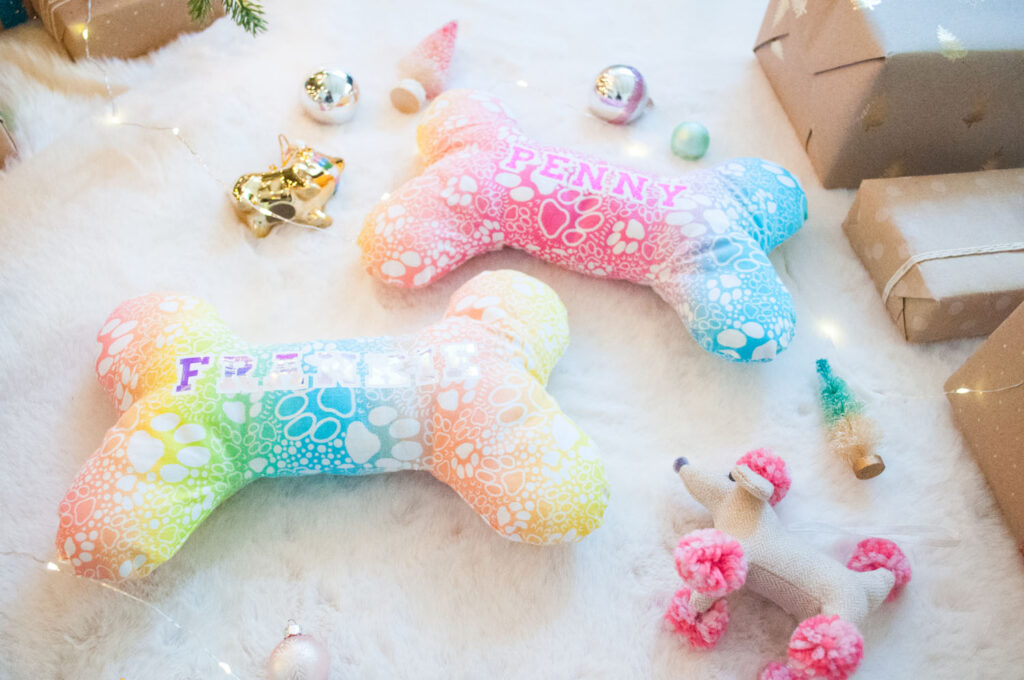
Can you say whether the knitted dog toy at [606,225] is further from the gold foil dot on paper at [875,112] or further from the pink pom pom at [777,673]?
the pink pom pom at [777,673]

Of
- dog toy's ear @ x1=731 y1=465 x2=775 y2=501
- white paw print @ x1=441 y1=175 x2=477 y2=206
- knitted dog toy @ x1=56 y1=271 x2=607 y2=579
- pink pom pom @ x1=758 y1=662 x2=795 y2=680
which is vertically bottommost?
pink pom pom @ x1=758 y1=662 x2=795 y2=680

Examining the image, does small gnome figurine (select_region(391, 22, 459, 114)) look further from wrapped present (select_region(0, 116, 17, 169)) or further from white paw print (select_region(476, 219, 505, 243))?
wrapped present (select_region(0, 116, 17, 169))

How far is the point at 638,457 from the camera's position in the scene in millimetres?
1022

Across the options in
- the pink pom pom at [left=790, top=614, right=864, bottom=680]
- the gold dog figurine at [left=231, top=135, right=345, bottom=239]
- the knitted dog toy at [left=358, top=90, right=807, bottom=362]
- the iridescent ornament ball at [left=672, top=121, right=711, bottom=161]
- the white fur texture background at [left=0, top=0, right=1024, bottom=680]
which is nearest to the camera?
the pink pom pom at [left=790, top=614, right=864, bottom=680]

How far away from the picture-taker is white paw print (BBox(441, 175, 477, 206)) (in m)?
1.10

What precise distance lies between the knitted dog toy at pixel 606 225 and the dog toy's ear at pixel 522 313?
0.09m

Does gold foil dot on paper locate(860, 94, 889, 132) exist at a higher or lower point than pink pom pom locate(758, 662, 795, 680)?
higher

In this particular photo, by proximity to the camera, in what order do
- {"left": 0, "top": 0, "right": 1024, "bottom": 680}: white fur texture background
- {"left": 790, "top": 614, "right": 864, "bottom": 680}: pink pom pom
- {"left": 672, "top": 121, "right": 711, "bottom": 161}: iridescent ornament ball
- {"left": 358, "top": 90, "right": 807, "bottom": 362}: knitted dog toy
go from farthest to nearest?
1. {"left": 672, "top": 121, "right": 711, "bottom": 161}: iridescent ornament ball
2. {"left": 358, "top": 90, "right": 807, "bottom": 362}: knitted dog toy
3. {"left": 0, "top": 0, "right": 1024, "bottom": 680}: white fur texture background
4. {"left": 790, "top": 614, "right": 864, "bottom": 680}: pink pom pom

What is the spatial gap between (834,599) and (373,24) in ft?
3.86

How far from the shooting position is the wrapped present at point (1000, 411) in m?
0.94

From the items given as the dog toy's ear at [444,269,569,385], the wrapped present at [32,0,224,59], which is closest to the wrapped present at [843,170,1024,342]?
the dog toy's ear at [444,269,569,385]

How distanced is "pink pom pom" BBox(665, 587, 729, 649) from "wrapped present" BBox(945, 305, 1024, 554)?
1.24 ft

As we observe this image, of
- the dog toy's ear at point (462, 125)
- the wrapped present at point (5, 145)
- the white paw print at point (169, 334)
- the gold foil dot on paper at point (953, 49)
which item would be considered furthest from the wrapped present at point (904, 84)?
the wrapped present at point (5, 145)

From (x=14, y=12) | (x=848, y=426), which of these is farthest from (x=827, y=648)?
(x=14, y=12)
